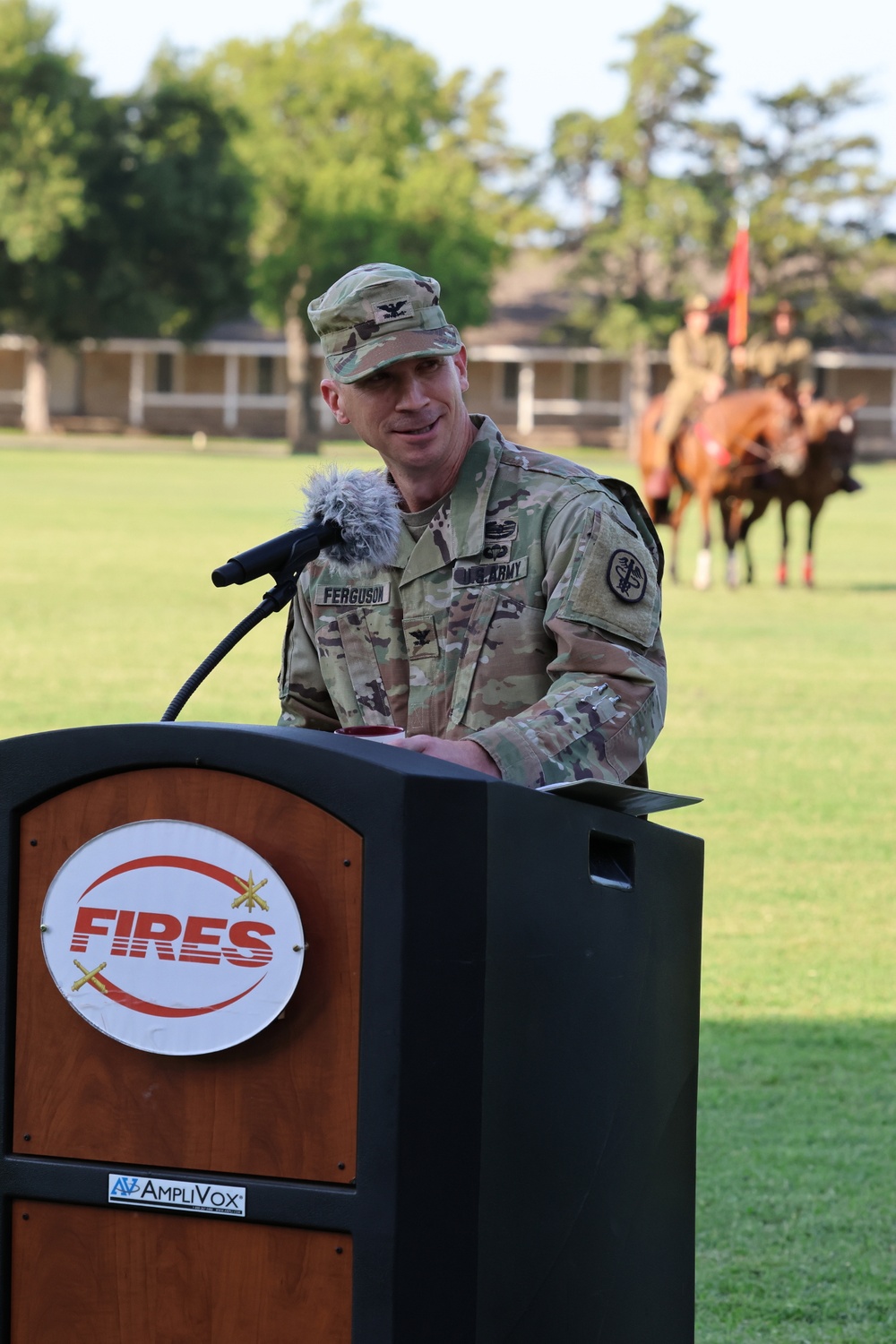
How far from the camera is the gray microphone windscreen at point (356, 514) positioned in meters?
2.44

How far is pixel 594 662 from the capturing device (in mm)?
2367

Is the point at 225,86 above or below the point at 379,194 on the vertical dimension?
above

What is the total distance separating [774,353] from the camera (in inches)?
987

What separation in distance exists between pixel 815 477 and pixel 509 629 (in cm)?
1909

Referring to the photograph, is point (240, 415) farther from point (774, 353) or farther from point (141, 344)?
point (774, 353)

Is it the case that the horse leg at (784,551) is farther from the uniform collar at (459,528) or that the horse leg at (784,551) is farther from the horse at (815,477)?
the uniform collar at (459,528)

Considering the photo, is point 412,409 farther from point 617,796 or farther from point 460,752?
point 617,796

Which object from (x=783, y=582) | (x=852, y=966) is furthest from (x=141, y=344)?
(x=852, y=966)

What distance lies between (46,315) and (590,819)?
56.5 metres

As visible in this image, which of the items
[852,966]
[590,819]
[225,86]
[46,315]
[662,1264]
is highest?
[225,86]

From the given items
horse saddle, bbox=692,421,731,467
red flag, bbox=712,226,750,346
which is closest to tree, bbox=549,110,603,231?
red flag, bbox=712,226,750,346

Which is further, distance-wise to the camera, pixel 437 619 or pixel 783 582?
pixel 783 582

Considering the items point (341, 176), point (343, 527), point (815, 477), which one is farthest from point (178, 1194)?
point (341, 176)

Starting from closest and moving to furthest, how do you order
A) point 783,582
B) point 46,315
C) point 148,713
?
1. point 148,713
2. point 783,582
3. point 46,315
